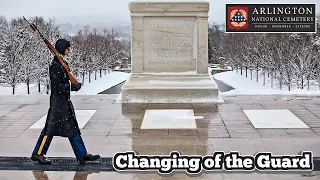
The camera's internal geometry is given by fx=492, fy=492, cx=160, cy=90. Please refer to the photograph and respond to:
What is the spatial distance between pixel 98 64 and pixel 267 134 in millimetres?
58149

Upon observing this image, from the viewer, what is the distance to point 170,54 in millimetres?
11211

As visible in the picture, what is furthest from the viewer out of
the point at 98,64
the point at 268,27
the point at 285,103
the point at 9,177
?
the point at 98,64

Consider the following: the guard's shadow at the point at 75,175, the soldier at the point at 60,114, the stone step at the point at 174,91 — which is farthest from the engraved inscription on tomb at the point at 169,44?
the guard's shadow at the point at 75,175

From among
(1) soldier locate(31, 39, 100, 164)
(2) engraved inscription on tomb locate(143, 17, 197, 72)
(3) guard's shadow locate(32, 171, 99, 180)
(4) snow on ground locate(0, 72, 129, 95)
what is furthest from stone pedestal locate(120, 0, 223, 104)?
(4) snow on ground locate(0, 72, 129, 95)

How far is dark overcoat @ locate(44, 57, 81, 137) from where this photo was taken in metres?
5.90

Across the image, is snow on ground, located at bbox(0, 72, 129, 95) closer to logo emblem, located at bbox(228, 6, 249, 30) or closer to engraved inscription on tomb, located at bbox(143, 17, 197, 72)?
logo emblem, located at bbox(228, 6, 249, 30)

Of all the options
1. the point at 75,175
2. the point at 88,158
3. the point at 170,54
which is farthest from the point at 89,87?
the point at 75,175

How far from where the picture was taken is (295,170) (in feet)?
18.9

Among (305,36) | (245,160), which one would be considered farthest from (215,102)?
(305,36)

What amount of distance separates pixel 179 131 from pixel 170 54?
11.8 ft

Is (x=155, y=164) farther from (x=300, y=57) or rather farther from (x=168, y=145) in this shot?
(x=300, y=57)

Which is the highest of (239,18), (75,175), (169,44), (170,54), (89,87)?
(239,18)

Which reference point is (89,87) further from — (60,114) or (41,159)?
(60,114)

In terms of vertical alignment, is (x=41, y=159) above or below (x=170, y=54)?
below
